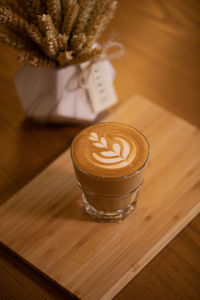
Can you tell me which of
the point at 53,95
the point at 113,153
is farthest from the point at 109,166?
the point at 53,95

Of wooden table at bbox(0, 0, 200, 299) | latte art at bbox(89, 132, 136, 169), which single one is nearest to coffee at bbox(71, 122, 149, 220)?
latte art at bbox(89, 132, 136, 169)

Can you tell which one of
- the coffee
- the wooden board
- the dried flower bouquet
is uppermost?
the dried flower bouquet

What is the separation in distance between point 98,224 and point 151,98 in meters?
0.38

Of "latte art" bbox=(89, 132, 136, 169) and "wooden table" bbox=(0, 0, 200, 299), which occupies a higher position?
"latte art" bbox=(89, 132, 136, 169)

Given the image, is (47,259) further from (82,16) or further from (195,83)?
(195,83)

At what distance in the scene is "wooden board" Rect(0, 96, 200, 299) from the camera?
2.12 feet

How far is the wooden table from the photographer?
650mm

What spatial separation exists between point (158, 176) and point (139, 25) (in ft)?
1.85

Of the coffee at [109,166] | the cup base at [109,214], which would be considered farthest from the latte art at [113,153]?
the cup base at [109,214]

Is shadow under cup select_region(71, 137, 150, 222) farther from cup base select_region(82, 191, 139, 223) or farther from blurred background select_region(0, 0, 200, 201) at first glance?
blurred background select_region(0, 0, 200, 201)

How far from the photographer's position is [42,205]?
74cm

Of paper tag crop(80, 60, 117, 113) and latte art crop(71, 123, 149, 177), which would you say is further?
paper tag crop(80, 60, 117, 113)

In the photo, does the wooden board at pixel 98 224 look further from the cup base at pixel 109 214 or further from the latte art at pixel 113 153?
the latte art at pixel 113 153

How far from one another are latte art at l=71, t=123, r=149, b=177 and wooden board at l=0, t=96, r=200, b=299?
0.39 feet
